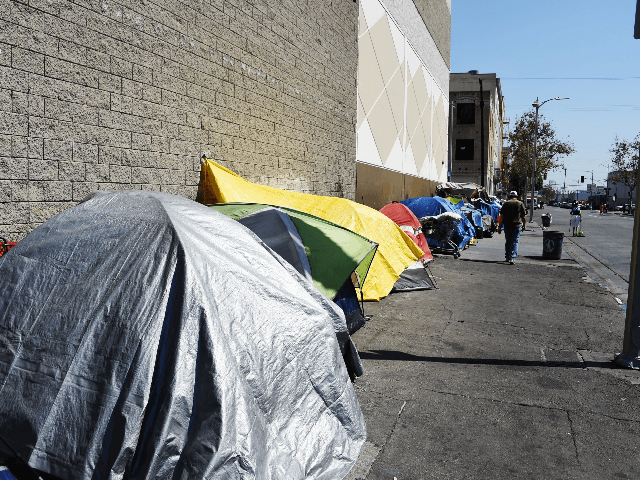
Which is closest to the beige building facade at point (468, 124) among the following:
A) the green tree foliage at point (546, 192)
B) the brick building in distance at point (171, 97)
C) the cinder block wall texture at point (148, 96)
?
the green tree foliage at point (546, 192)

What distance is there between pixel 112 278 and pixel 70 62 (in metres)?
3.42

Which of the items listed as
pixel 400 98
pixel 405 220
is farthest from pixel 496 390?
pixel 400 98

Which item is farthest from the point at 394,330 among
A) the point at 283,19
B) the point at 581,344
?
the point at 283,19

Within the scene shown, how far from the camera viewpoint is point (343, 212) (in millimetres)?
8031

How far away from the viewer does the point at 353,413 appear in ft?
12.5

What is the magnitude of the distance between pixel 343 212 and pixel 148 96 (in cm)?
325

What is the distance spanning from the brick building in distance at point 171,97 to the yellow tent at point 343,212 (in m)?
0.37

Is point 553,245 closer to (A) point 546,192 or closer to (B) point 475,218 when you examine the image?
(B) point 475,218

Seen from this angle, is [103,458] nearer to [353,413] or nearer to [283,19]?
[353,413]

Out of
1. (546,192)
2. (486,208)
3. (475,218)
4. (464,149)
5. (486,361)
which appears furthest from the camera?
(546,192)

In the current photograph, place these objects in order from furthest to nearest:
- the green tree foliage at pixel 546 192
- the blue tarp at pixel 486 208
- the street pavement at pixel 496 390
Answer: the green tree foliage at pixel 546 192 < the blue tarp at pixel 486 208 < the street pavement at pixel 496 390

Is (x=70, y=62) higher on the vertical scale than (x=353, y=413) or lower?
higher

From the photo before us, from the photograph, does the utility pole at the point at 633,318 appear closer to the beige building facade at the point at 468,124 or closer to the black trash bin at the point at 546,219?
the black trash bin at the point at 546,219

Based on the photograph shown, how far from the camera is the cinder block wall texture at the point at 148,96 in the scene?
199 inches
